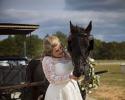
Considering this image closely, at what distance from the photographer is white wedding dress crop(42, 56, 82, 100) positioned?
6355 mm

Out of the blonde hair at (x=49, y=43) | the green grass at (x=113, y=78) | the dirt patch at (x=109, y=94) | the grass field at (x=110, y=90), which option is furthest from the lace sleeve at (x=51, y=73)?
the green grass at (x=113, y=78)

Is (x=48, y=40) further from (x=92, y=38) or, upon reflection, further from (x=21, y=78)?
(x=21, y=78)

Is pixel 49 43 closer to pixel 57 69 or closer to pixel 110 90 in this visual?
pixel 57 69

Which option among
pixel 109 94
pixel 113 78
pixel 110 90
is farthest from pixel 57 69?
pixel 113 78

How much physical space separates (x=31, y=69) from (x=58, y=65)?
13.9 feet

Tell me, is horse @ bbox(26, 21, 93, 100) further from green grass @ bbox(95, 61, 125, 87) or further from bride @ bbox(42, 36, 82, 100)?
green grass @ bbox(95, 61, 125, 87)

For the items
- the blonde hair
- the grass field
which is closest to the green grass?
the grass field

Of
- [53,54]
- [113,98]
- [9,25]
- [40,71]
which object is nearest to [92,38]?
[53,54]

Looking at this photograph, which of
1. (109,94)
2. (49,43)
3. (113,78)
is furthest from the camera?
(113,78)

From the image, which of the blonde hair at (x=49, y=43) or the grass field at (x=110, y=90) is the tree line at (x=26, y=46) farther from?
the grass field at (x=110, y=90)

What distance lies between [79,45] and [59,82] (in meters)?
0.57

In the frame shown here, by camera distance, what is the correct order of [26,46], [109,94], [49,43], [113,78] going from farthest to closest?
[113,78] < [109,94] < [26,46] < [49,43]

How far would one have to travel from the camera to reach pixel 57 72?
6.40m

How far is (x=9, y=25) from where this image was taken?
14594mm
